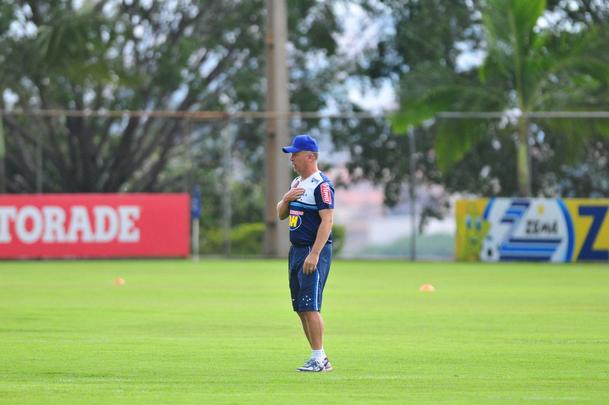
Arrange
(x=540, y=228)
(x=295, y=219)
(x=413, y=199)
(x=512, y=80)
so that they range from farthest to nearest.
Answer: (x=512, y=80) < (x=413, y=199) < (x=540, y=228) < (x=295, y=219)

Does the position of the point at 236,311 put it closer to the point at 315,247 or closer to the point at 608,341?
the point at 608,341

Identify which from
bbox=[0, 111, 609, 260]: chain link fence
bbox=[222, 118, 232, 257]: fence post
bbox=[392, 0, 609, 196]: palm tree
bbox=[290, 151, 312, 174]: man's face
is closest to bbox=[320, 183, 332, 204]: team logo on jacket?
bbox=[290, 151, 312, 174]: man's face

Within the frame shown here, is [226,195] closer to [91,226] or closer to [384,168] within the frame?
[91,226]

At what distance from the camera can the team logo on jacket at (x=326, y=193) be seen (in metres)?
10.7

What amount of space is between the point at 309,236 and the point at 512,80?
2440cm

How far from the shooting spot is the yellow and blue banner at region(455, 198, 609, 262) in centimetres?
3161

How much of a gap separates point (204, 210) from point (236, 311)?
680 inches

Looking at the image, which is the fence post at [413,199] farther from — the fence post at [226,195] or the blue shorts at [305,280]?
the blue shorts at [305,280]

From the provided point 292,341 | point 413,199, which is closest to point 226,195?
point 413,199

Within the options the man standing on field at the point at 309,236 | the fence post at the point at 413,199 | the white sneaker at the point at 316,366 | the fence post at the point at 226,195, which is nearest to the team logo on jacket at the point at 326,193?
the man standing on field at the point at 309,236

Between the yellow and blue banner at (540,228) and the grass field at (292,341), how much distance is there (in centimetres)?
636

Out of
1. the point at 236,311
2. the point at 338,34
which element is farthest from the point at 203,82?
the point at 236,311

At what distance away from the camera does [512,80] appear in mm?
34375

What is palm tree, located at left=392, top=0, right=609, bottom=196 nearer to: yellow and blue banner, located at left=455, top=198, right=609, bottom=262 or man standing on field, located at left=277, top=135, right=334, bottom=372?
yellow and blue banner, located at left=455, top=198, right=609, bottom=262
